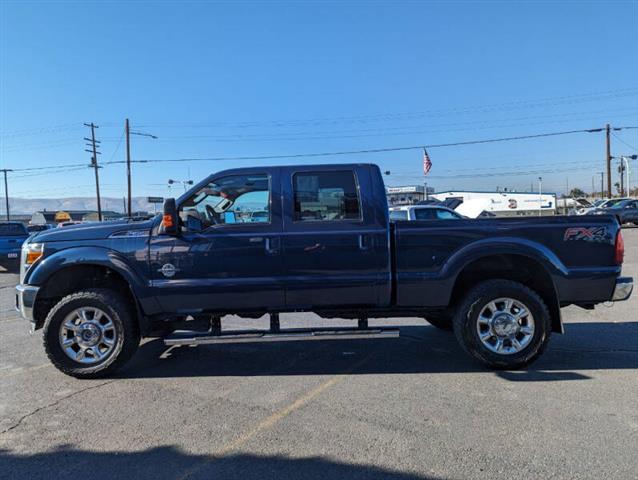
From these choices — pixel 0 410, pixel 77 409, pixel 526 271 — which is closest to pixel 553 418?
pixel 526 271

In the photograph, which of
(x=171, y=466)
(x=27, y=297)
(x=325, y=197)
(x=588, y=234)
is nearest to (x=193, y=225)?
(x=325, y=197)

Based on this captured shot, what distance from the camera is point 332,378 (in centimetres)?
473

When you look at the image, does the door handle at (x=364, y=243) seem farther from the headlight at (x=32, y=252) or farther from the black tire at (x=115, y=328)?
the headlight at (x=32, y=252)

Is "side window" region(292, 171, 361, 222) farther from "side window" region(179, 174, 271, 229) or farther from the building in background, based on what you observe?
the building in background

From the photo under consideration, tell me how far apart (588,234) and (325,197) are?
2.66 meters

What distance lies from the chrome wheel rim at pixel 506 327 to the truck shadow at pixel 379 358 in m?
0.28

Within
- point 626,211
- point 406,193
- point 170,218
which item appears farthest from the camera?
point 406,193

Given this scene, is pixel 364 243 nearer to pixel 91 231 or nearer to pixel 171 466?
pixel 171 466

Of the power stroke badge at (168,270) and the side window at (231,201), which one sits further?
the side window at (231,201)

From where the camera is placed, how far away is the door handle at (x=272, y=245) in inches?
189

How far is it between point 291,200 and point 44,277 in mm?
2609

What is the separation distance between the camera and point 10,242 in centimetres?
1484

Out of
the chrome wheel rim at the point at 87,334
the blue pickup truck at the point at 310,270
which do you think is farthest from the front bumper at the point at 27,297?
the chrome wheel rim at the point at 87,334

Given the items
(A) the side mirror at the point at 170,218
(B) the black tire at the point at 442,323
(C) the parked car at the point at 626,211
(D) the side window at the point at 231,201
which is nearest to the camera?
(A) the side mirror at the point at 170,218
